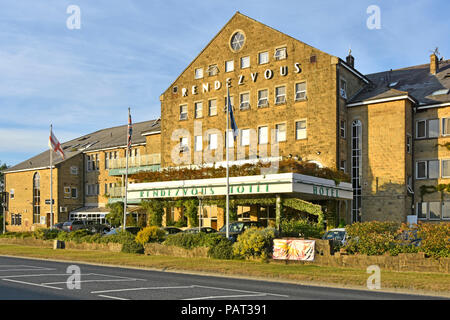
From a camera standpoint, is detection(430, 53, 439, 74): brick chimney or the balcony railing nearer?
detection(430, 53, 439, 74): brick chimney

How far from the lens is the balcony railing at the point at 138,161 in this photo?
51.9m

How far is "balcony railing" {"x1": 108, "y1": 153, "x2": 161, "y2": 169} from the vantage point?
51.9 metres

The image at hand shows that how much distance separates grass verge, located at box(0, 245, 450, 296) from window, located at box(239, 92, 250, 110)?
778 inches

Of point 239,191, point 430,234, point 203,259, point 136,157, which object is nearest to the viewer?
point 430,234

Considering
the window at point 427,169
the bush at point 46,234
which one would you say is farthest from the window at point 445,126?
the bush at point 46,234

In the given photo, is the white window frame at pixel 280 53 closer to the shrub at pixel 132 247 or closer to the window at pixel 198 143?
the window at pixel 198 143

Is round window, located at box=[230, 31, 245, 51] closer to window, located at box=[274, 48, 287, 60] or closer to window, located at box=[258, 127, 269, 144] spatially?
window, located at box=[274, 48, 287, 60]

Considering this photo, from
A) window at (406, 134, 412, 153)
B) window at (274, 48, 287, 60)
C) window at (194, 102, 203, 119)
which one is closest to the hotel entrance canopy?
window at (406, 134, 412, 153)

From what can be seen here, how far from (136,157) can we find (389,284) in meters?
41.0

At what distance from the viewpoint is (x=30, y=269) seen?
20781mm

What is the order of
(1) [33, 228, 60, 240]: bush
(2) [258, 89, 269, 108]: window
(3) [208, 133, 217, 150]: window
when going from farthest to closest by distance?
(3) [208, 133, 217, 150]: window
(2) [258, 89, 269, 108]: window
(1) [33, 228, 60, 240]: bush

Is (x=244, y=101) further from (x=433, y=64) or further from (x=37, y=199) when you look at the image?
(x=37, y=199)
